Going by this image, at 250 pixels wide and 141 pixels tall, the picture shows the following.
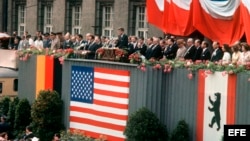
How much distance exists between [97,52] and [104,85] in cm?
135

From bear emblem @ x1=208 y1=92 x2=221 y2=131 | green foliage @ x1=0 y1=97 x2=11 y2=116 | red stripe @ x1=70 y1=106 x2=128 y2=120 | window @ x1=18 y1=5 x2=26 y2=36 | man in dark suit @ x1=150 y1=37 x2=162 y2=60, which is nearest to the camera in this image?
bear emblem @ x1=208 y1=92 x2=221 y2=131

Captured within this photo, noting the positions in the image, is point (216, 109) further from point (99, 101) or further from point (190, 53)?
point (99, 101)

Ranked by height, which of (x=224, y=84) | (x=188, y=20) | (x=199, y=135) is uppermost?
(x=188, y=20)

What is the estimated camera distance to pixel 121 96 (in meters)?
25.2

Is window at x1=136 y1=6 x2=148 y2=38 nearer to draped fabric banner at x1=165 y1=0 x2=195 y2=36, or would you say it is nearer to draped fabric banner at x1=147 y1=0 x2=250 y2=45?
draped fabric banner at x1=147 y1=0 x2=250 y2=45

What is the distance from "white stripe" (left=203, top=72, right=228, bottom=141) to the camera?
71.4 feet

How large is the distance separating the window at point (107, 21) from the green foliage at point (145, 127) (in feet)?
60.9

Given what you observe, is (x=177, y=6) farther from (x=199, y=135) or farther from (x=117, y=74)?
(x=199, y=135)

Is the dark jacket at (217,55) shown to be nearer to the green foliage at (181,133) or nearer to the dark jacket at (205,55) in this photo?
the dark jacket at (205,55)

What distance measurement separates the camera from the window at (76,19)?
4488cm

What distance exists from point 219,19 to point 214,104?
3.77 m

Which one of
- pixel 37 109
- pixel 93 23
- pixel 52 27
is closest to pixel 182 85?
pixel 37 109

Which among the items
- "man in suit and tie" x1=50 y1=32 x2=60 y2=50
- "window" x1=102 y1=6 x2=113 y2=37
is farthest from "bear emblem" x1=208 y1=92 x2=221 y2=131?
"window" x1=102 y1=6 x2=113 y2=37

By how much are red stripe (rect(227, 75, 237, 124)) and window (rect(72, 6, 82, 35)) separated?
23.8 metres
